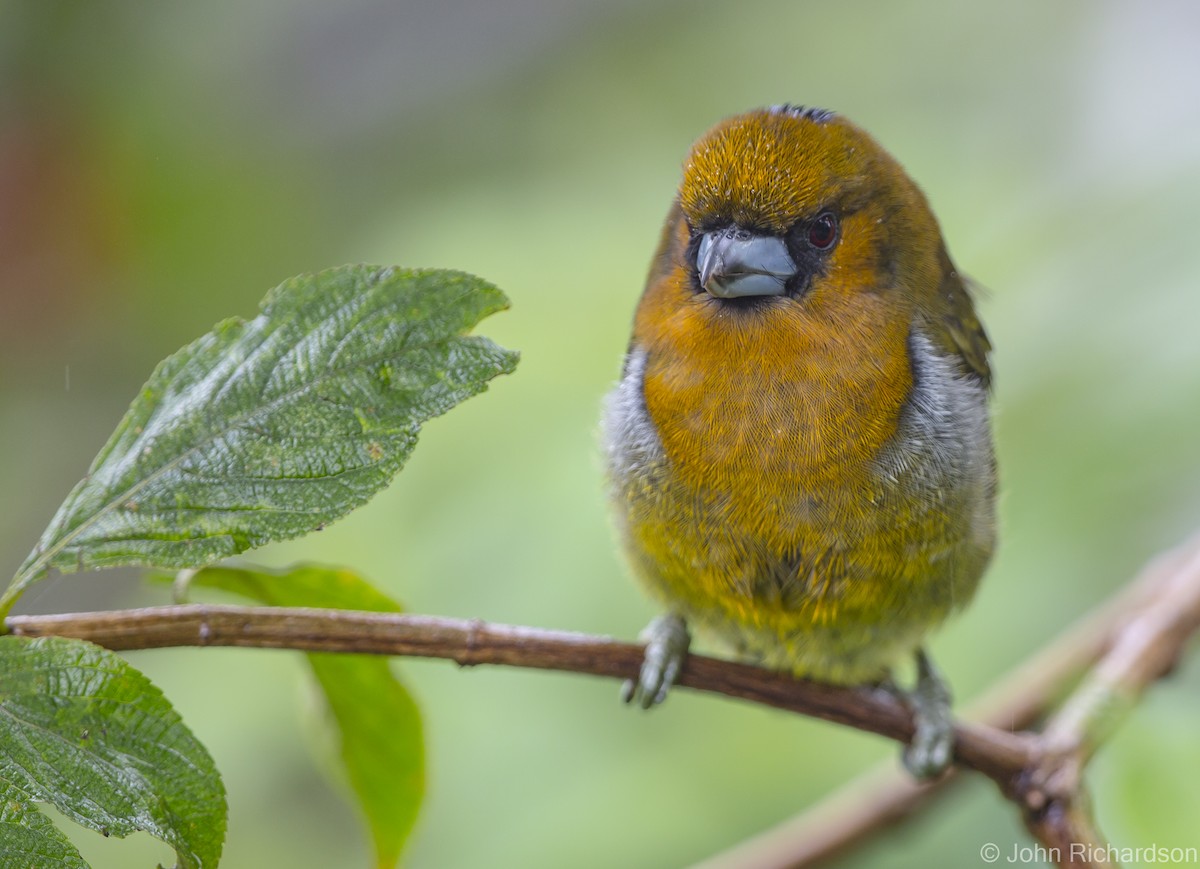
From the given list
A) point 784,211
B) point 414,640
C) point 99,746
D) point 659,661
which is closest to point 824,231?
point 784,211

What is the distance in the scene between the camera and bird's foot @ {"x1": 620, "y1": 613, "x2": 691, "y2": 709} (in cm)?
183

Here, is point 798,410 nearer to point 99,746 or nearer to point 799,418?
point 799,418

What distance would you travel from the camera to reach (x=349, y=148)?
4367mm

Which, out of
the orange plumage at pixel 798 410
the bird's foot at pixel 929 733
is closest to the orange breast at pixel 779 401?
the orange plumage at pixel 798 410

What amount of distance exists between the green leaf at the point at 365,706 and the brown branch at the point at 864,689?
11 centimetres

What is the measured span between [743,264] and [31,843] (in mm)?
1212

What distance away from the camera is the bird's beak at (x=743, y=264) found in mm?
1940

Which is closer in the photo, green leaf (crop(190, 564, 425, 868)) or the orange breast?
green leaf (crop(190, 564, 425, 868))

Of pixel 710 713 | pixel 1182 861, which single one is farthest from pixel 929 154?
pixel 1182 861

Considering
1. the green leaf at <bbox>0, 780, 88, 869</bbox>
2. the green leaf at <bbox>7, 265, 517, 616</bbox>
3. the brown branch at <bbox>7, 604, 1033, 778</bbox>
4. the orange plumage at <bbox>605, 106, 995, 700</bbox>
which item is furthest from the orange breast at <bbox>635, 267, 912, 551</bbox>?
the green leaf at <bbox>0, 780, 88, 869</bbox>

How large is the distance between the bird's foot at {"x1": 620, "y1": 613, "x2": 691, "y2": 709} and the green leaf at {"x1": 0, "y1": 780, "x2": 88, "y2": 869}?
73 cm

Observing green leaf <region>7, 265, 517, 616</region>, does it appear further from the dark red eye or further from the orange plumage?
the dark red eye

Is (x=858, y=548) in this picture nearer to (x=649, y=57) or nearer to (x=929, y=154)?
(x=929, y=154)

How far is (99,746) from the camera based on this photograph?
122 cm
